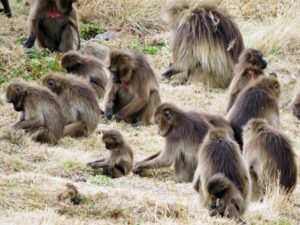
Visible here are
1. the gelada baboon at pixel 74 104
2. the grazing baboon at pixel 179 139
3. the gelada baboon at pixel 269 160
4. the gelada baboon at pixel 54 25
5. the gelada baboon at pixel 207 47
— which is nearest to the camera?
the gelada baboon at pixel 269 160

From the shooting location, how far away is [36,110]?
11180mm

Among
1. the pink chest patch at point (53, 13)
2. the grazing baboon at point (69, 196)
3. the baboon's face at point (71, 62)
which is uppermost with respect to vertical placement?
the grazing baboon at point (69, 196)

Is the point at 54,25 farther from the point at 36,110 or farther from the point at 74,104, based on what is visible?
the point at 36,110

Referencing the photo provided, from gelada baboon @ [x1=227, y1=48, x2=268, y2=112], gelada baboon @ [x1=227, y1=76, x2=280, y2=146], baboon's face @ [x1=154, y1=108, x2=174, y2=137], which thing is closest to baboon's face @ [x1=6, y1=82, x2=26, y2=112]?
baboon's face @ [x1=154, y1=108, x2=174, y2=137]

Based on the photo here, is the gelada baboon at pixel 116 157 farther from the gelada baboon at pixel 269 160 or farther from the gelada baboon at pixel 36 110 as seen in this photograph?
the gelada baboon at pixel 269 160

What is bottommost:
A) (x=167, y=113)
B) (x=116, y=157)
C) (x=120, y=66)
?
(x=116, y=157)

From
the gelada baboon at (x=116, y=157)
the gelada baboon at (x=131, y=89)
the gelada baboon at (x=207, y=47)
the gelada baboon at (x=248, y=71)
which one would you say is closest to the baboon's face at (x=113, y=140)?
the gelada baboon at (x=116, y=157)

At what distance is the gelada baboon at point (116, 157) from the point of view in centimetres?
1044

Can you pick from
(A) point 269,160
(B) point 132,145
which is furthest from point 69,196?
(B) point 132,145

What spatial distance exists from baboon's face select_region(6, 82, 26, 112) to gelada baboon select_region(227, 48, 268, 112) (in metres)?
2.86

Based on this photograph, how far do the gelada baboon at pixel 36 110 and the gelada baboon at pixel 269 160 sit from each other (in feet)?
8.68

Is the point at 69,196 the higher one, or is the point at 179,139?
the point at 69,196

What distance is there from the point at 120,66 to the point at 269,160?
3656 mm

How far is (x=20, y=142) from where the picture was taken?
35.2ft
